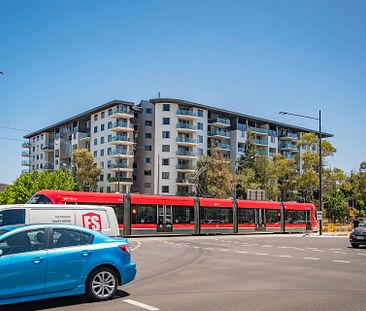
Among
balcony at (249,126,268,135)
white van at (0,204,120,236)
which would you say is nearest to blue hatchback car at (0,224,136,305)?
white van at (0,204,120,236)

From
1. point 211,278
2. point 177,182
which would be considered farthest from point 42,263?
point 177,182

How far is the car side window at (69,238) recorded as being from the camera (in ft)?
28.2

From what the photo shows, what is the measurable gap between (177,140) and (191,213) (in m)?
42.6

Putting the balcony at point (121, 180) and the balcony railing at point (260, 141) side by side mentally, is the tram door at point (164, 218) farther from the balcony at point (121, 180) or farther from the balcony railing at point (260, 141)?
the balcony railing at point (260, 141)

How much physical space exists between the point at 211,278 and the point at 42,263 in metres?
5.48

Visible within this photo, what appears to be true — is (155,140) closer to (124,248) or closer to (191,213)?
(191,213)

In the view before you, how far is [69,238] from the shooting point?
877cm

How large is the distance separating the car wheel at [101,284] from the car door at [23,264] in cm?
98

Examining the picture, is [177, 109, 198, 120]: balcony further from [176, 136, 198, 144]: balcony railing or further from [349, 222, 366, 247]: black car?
[349, 222, 366, 247]: black car

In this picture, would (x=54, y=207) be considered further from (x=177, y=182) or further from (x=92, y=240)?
(x=177, y=182)

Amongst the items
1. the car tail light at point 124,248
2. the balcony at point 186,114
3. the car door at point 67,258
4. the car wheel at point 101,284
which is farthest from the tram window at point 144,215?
the balcony at point 186,114

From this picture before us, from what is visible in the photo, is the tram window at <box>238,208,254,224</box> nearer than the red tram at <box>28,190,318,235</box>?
No

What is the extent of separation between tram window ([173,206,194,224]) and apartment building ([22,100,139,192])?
35766 mm

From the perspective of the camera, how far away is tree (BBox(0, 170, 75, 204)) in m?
67.6
